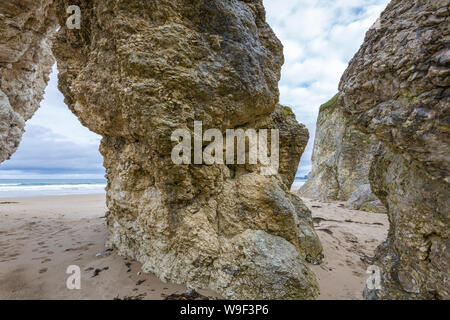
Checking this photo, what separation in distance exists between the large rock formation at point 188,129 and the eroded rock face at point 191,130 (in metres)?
0.02

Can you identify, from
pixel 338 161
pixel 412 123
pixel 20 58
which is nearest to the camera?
pixel 412 123

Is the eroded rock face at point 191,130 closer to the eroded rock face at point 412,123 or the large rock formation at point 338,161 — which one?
the eroded rock face at point 412,123

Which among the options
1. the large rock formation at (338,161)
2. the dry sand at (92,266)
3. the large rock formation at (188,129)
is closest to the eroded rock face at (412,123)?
the dry sand at (92,266)

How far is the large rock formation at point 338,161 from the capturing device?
11887mm

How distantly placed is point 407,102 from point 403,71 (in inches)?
11.5

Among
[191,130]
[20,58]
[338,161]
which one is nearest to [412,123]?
[191,130]

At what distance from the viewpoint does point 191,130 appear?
8.96 ft

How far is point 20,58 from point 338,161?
708 inches

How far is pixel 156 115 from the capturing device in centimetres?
254

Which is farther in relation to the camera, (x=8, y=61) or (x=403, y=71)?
(x=8, y=61)

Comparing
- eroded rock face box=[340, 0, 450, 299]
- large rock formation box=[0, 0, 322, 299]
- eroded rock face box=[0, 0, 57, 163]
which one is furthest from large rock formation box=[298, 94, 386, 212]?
eroded rock face box=[0, 0, 57, 163]

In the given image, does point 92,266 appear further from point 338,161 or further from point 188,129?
point 338,161
